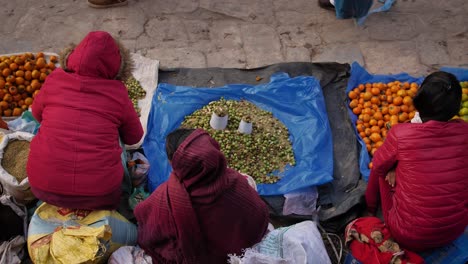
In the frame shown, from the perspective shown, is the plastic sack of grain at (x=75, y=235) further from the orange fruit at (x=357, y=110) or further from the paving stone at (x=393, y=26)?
the paving stone at (x=393, y=26)

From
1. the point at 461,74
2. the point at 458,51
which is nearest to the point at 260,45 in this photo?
the point at 461,74

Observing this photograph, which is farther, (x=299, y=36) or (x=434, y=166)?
(x=299, y=36)

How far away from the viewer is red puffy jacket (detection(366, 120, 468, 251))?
2633mm

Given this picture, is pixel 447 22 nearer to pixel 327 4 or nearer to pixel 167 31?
pixel 327 4

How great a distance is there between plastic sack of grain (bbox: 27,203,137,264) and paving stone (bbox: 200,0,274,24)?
10.7 feet

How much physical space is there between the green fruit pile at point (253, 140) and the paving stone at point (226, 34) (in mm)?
1152

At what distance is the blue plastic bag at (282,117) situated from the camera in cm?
361

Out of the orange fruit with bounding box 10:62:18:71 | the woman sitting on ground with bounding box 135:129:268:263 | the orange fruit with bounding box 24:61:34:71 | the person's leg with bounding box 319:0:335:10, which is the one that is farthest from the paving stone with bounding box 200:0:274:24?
the woman sitting on ground with bounding box 135:129:268:263

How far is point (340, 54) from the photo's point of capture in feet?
16.2

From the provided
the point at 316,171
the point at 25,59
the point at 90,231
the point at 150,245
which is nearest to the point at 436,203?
the point at 316,171

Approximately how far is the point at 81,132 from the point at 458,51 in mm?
4274

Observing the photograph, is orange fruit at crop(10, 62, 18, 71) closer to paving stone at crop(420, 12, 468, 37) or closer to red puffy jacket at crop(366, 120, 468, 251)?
red puffy jacket at crop(366, 120, 468, 251)

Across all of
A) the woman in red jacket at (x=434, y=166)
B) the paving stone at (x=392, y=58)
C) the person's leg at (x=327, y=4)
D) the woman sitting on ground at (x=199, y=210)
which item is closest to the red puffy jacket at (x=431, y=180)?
the woman in red jacket at (x=434, y=166)

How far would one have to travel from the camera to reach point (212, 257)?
2.39m
